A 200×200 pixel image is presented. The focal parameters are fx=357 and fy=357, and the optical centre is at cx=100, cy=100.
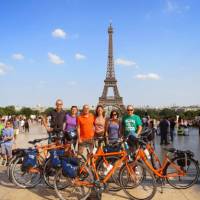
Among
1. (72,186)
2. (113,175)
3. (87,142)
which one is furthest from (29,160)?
(113,175)

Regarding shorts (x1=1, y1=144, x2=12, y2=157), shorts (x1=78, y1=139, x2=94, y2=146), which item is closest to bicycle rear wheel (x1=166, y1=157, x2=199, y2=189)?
shorts (x1=78, y1=139, x2=94, y2=146)

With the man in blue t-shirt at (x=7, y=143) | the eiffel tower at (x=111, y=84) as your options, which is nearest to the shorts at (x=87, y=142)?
the man in blue t-shirt at (x=7, y=143)

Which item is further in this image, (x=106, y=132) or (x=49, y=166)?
(x=106, y=132)

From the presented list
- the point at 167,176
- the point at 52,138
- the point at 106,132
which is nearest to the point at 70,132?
the point at 52,138

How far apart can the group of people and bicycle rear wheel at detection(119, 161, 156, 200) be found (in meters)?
1.37

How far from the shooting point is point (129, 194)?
6.21 meters

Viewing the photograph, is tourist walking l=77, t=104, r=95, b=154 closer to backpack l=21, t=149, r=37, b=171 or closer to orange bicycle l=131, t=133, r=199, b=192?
backpack l=21, t=149, r=37, b=171

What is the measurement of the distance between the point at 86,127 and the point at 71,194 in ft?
6.48

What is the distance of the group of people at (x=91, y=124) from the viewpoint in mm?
7809

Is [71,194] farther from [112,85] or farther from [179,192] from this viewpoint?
[112,85]

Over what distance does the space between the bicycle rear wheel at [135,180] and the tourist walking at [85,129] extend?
154cm

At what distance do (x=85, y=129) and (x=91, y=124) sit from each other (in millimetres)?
205

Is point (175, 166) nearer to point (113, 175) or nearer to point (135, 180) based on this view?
point (135, 180)

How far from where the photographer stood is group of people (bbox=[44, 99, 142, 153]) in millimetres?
7809
